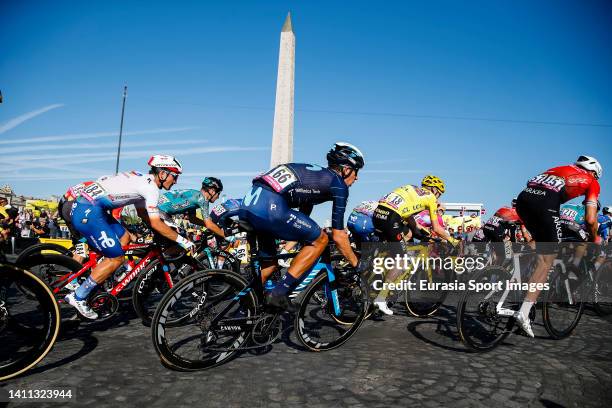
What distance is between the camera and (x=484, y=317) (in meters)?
4.13

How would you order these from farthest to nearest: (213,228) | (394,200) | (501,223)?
(501,223)
(213,228)
(394,200)

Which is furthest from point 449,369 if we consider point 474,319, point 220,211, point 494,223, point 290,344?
point 220,211

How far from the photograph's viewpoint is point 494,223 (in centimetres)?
739

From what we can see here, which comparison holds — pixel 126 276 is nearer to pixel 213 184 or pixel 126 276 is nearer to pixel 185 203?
pixel 185 203

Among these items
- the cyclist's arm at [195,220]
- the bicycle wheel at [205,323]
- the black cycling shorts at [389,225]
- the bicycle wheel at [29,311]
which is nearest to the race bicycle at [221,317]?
the bicycle wheel at [205,323]

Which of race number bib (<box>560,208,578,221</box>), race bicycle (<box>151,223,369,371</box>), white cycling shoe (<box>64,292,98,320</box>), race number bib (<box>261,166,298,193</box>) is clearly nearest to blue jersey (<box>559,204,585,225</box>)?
race number bib (<box>560,208,578,221</box>)

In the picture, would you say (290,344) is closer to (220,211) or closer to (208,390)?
(208,390)

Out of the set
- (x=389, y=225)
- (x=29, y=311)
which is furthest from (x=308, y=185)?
(x=389, y=225)

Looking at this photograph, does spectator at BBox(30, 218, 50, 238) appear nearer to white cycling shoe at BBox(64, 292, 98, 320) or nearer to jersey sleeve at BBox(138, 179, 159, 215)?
white cycling shoe at BBox(64, 292, 98, 320)

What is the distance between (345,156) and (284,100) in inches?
734

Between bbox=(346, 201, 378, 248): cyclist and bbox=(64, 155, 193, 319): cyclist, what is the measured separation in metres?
3.16

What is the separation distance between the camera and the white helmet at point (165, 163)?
4820 mm

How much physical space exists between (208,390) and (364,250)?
12.6ft

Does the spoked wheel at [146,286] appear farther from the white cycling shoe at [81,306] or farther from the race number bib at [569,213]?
the race number bib at [569,213]
